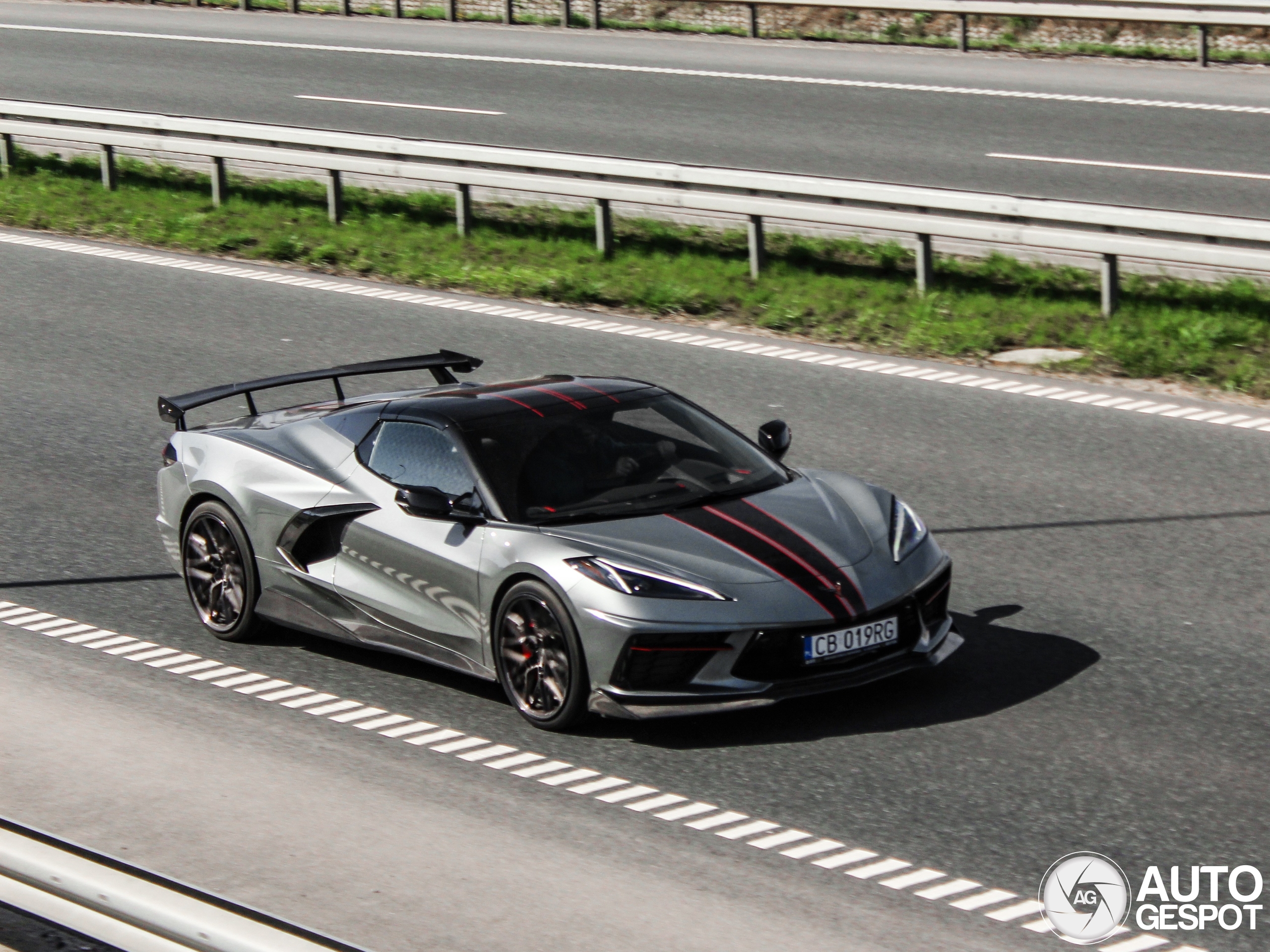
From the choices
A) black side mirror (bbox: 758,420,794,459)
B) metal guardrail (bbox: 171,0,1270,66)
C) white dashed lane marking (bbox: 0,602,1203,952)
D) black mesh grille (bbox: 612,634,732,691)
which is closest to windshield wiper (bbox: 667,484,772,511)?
black side mirror (bbox: 758,420,794,459)

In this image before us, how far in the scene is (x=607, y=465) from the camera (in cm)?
780

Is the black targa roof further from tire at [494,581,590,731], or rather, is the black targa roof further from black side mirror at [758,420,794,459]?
tire at [494,581,590,731]

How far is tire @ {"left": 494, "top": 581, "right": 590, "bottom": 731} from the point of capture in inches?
278

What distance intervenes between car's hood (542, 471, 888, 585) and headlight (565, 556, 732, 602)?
56 millimetres

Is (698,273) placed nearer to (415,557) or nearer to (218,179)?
(218,179)

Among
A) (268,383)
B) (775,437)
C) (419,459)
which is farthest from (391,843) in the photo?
(268,383)

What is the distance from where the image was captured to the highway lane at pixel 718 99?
62.5 ft

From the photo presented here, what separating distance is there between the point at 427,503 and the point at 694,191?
8994 mm

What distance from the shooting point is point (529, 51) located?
27.8 metres

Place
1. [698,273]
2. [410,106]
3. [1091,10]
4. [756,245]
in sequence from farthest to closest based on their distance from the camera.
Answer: [1091,10]
[410,106]
[698,273]
[756,245]

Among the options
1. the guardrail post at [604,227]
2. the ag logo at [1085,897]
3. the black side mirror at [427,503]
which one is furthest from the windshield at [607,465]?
the guardrail post at [604,227]

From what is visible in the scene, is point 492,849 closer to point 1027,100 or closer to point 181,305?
point 181,305

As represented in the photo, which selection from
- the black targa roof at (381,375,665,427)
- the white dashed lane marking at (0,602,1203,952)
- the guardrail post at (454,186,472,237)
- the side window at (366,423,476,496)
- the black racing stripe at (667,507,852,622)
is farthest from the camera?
the guardrail post at (454,186,472,237)

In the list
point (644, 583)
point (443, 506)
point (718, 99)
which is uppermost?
point (718, 99)
